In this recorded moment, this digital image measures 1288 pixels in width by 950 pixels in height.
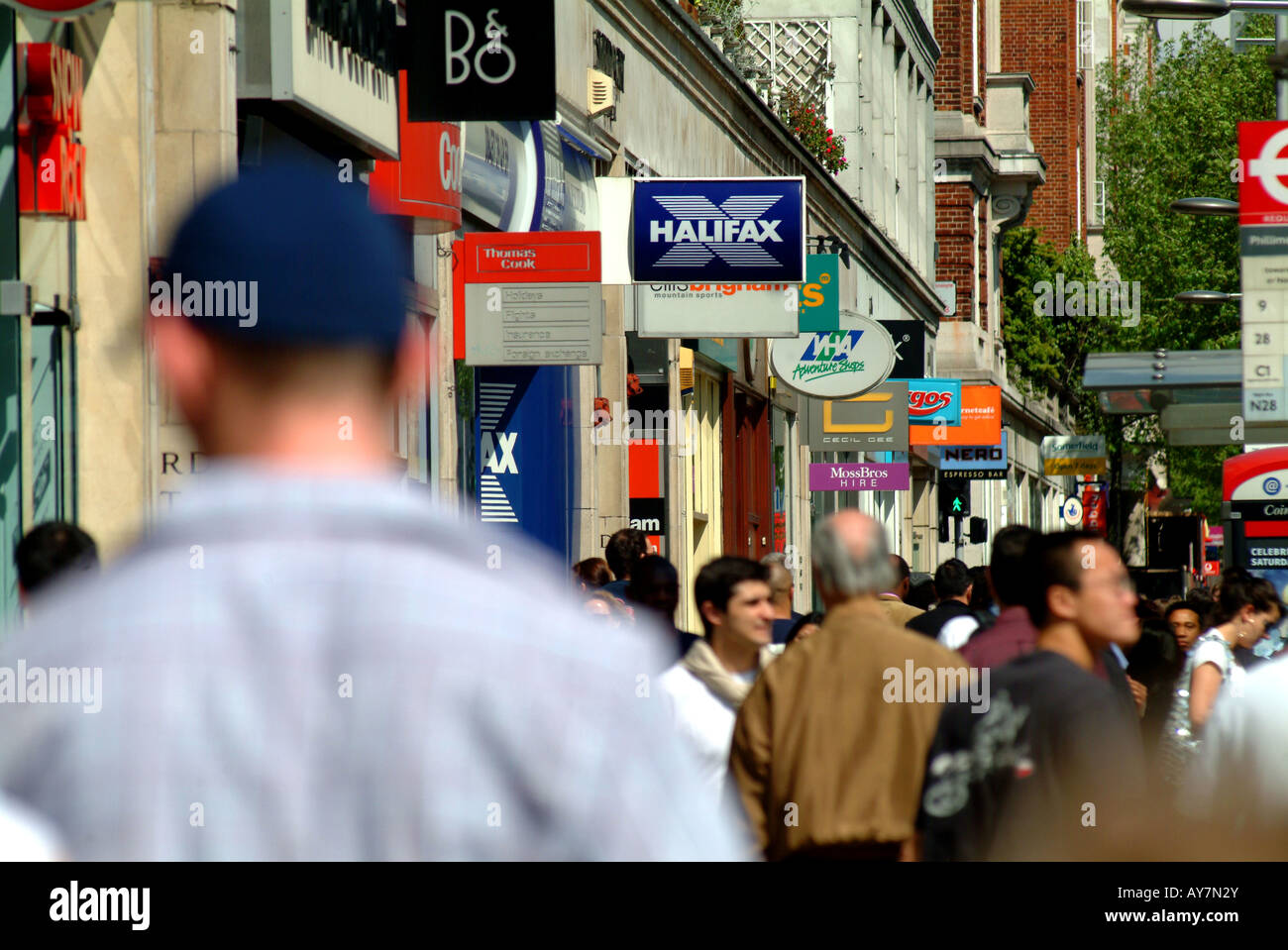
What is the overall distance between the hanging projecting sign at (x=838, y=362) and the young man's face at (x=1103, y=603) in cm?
1825

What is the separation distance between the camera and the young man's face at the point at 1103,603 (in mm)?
5012

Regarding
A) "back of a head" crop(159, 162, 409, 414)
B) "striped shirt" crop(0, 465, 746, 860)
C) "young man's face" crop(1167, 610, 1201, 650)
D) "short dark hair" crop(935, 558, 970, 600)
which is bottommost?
"young man's face" crop(1167, 610, 1201, 650)

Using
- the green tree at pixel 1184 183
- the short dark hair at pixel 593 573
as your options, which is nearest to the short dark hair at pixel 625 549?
the short dark hair at pixel 593 573

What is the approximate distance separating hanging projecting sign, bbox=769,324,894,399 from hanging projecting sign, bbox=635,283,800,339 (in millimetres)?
5675

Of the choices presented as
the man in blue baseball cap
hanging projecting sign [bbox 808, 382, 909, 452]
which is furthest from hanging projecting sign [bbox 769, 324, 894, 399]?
the man in blue baseball cap

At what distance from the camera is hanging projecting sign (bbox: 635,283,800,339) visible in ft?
57.7

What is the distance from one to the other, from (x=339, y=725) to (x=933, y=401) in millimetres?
32099

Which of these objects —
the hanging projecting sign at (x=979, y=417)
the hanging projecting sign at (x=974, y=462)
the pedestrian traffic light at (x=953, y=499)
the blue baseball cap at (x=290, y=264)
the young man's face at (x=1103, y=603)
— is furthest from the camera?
the hanging projecting sign at (x=974, y=462)

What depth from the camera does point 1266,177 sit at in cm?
1753

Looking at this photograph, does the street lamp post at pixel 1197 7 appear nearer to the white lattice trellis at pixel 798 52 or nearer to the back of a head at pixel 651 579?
the back of a head at pixel 651 579

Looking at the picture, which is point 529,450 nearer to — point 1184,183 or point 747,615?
point 747,615

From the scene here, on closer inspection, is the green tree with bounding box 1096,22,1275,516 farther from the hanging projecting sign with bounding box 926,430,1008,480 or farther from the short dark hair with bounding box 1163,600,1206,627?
the short dark hair with bounding box 1163,600,1206,627

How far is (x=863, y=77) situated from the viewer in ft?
110
